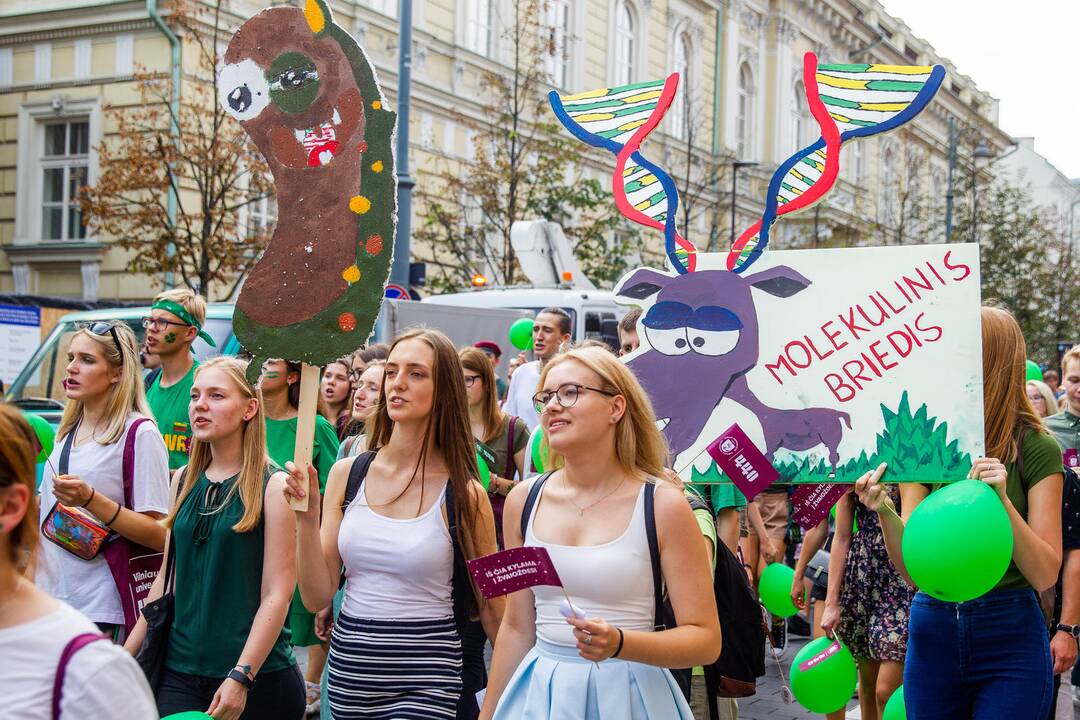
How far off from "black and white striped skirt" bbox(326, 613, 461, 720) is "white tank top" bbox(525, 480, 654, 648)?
0.69 meters

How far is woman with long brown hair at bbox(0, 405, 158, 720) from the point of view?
188cm

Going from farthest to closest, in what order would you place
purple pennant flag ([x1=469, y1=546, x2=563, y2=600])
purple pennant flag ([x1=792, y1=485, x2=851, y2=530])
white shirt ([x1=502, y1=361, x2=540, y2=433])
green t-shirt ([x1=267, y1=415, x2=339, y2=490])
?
1. white shirt ([x1=502, y1=361, x2=540, y2=433])
2. green t-shirt ([x1=267, y1=415, x2=339, y2=490])
3. purple pennant flag ([x1=792, y1=485, x2=851, y2=530])
4. purple pennant flag ([x1=469, y1=546, x2=563, y2=600])

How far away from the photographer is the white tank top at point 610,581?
296cm

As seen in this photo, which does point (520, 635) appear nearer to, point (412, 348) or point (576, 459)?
point (576, 459)

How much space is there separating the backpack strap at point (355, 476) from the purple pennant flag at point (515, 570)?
3.48ft

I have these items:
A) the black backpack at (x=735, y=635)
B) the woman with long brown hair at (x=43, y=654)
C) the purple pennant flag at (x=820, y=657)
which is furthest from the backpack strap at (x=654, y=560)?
the purple pennant flag at (x=820, y=657)

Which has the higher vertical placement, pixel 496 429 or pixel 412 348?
pixel 412 348

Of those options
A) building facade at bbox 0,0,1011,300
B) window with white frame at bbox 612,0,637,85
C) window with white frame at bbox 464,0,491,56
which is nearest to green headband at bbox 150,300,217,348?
building facade at bbox 0,0,1011,300

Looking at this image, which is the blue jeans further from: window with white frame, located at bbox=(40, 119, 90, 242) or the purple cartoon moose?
window with white frame, located at bbox=(40, 119, 90, 242)

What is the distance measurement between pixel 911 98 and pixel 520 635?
6.92 ft

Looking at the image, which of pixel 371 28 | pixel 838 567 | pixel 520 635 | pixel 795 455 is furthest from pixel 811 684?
pixel 371 28

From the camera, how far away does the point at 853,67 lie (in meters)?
3.98

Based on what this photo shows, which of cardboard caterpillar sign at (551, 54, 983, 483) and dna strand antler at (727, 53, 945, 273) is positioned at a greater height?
dna strand antler at (727, 53, 945, 273)

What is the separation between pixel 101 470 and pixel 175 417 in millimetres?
1480
